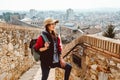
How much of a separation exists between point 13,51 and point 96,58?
3911 millimetres

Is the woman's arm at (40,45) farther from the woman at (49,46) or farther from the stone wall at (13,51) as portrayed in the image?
the stone wall at (13,51)

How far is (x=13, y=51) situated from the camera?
8914 mm

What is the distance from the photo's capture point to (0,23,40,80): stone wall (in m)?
7.90

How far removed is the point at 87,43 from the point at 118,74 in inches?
59.5

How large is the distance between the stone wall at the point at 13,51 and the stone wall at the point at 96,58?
7.28 ft

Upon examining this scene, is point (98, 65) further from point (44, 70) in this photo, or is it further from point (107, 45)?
point (44, 70)

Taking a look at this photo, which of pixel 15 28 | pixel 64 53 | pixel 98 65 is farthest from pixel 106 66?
pixel 15 28

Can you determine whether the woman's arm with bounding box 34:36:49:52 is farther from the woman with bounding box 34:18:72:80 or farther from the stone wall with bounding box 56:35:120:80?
the stone wall with bounding box 56:35:120:80

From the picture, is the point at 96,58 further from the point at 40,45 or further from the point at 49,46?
the point at 40,45

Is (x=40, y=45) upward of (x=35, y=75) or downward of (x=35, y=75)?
upward

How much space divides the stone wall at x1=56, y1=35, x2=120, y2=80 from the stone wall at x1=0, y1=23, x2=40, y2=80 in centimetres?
222

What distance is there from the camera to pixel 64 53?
8086 mm

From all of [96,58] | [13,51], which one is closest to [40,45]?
[96,58]

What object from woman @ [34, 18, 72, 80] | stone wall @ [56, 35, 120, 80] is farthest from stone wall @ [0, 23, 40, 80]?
woman @ [34, 18, 72, 80]
